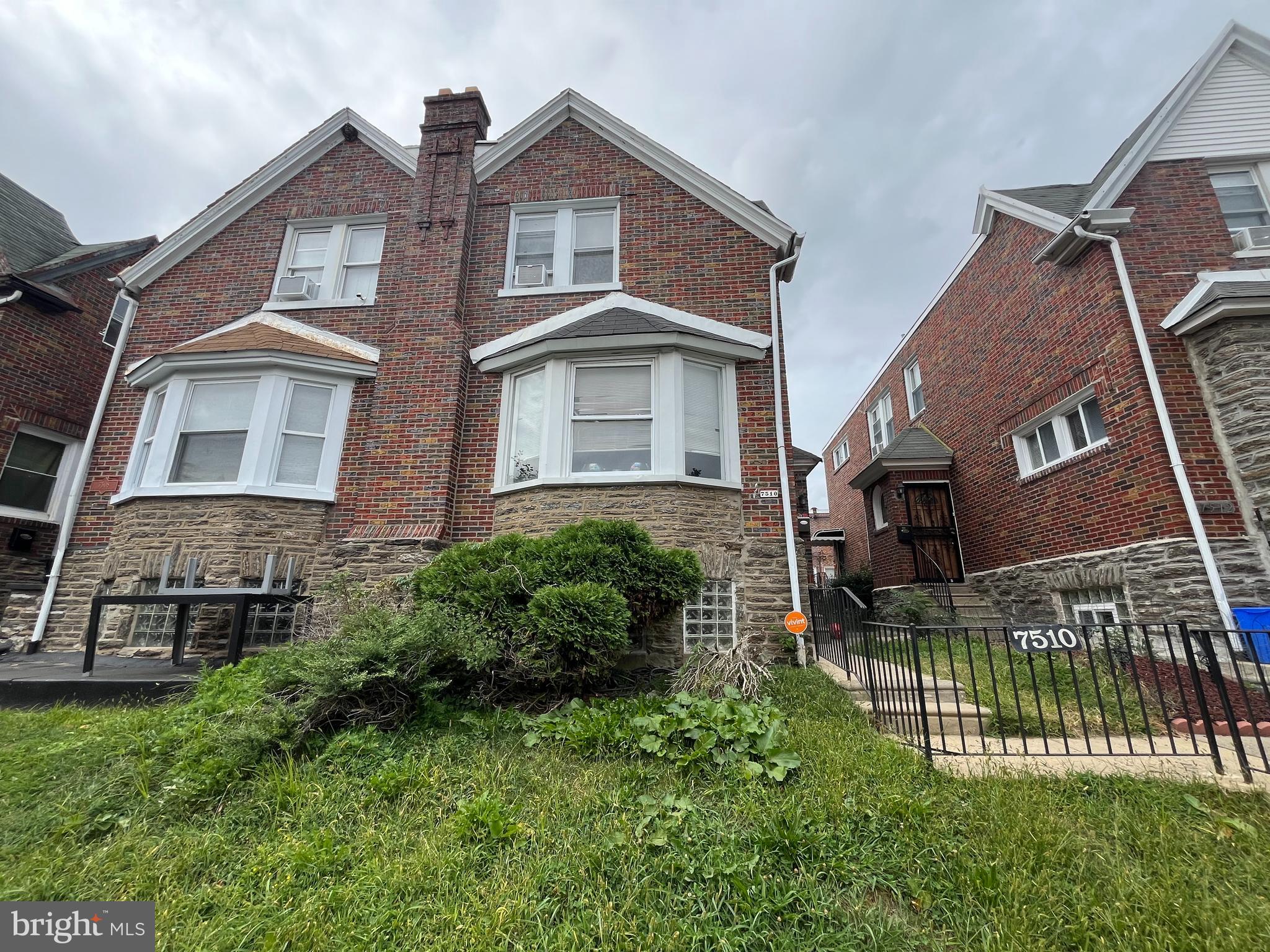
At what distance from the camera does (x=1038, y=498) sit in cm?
930

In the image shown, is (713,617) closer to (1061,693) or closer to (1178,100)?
(1061,693)

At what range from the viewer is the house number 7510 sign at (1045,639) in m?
3.63

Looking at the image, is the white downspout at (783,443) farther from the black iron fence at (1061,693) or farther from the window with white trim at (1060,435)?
the window with white trim at (1060,435)

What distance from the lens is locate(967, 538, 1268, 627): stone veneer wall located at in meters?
6.28

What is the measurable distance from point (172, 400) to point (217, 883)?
817cm

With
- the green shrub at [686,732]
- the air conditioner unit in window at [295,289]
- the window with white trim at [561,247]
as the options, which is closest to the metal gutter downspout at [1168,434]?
the green shrub at [686,732]

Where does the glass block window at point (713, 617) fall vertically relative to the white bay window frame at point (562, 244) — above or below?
below

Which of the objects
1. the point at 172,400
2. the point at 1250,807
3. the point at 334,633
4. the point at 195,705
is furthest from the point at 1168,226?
the point at 172,400

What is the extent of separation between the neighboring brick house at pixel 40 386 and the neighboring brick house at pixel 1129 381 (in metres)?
16.4

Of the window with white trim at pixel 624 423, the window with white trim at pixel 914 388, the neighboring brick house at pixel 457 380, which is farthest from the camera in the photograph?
the window with white trim at pixel 914 388

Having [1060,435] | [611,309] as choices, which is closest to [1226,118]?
[1060,435]

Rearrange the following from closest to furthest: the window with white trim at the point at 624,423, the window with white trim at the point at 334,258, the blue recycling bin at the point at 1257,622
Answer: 1. the blue recycling bin at the point at 1257,622
2. the window with white trim at the point at 624,423
3. the window with white trim at the point at 334,258

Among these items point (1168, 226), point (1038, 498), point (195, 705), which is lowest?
point (195, 705)

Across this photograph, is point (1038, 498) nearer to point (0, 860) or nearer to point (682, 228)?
point (682, 228)
